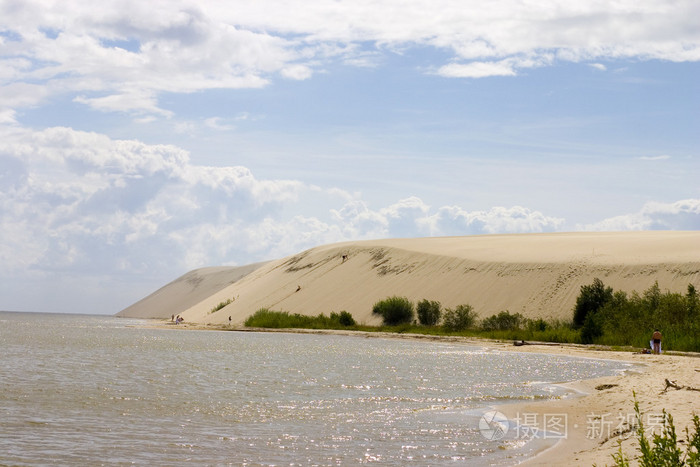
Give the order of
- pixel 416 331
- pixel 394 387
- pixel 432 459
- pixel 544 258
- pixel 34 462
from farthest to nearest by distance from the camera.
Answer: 1. pixel 544 258
2. pixel 416 331
3. pixel 394 387
4. pixel 432 459
5. pixel 34 462

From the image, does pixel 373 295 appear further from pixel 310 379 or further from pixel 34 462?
pixel 34 462

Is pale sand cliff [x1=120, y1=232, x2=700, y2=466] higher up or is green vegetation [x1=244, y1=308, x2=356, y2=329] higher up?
pale sand cliff [x1=120, y1=232, x2=700, y2=466]

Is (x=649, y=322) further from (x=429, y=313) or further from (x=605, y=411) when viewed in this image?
(x=429, y=313)

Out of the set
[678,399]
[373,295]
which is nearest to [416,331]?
[373,295]

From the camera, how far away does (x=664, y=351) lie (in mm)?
32281

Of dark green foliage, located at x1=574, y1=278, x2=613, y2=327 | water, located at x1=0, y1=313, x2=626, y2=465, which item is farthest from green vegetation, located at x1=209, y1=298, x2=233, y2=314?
water, located at x1=0, y1=313, x2=626, y2=465

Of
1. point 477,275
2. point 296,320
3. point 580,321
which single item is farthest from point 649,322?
point 296,320

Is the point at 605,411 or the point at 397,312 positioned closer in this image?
the point at 605,411

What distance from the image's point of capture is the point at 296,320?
216 ft

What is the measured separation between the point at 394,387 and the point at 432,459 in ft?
31.2

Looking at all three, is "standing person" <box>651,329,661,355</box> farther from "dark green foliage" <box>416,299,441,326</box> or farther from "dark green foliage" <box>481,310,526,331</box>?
"dark green foliage" <box>416,299,441,326</box>

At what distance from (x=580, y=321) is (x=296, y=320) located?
85.6ft

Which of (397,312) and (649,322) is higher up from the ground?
(397,312)

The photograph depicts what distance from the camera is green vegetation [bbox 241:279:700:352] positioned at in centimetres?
3534
